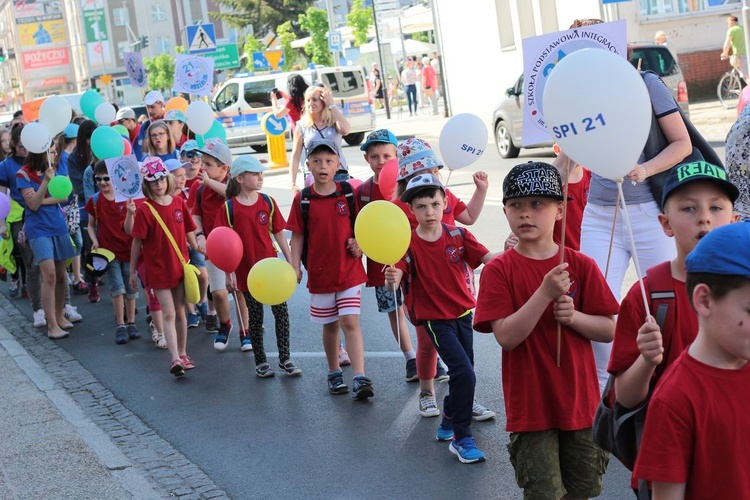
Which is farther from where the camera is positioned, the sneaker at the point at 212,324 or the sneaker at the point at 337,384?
the sneaker at the point at 212,324

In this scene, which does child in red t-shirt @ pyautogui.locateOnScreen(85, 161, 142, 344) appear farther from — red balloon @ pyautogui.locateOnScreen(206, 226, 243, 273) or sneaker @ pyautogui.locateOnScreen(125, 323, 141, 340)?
red balloon @ pyautogui.locateOnScreen(206, 226, 243, 273)

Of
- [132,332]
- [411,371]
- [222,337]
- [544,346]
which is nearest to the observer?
[544,346]

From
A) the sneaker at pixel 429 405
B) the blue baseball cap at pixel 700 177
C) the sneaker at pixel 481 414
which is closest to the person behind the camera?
the blue baseball cap at pixel 700 177

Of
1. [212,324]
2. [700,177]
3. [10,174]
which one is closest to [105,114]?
[10,174]

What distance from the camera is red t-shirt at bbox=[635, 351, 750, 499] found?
2412 mm

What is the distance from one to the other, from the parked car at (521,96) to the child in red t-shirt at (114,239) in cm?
986

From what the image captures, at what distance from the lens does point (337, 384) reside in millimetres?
7316

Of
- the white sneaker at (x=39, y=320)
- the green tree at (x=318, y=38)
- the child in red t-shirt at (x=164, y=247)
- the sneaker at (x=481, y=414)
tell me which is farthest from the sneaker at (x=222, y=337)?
the green tree at (x=318, y=38)

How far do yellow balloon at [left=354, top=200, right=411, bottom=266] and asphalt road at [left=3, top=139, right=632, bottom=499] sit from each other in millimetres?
1151

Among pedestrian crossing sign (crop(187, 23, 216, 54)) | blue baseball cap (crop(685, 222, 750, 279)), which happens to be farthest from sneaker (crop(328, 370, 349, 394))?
pedestrian crossing sign (crop(187, 23, 216, 54))

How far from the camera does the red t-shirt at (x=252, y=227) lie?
26.3 ft

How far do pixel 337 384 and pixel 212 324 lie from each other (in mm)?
2945

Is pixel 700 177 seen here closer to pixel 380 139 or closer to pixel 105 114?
pixel 380 139

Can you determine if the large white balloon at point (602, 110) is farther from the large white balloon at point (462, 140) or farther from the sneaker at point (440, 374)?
the sneaker at point (440, 374)
